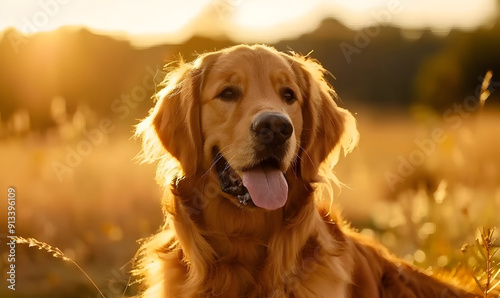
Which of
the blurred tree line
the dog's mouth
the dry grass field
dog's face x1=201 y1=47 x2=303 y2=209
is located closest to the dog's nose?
dog's face x1=201 y1=47 x2=303 y2=209

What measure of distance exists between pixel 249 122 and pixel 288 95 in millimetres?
477

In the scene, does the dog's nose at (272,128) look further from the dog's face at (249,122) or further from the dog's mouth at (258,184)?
the dog's mouth at (258,184)

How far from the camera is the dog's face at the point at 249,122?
2.96 meters

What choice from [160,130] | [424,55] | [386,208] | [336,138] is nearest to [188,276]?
[160,130]

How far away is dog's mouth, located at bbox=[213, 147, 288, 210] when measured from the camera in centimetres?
296

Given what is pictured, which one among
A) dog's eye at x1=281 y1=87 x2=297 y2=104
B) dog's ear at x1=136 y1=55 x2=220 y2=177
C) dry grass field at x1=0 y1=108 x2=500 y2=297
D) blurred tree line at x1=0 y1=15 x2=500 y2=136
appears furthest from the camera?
blurred tree line at x1=0 y1=15 x2=500 y2=136

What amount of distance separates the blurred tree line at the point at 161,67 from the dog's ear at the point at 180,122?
1.03 feet

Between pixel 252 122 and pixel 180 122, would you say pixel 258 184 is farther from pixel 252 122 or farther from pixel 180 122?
pixel 180 122

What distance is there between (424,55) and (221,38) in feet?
40.4

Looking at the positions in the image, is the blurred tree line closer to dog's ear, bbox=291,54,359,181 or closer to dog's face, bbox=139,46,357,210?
dog's ear, bbox=291,54,359,181

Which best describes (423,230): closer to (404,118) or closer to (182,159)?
(182,159)

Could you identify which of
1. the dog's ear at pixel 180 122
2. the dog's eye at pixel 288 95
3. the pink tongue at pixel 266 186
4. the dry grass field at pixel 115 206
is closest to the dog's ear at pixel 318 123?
the dog's eye at pixel 288 95

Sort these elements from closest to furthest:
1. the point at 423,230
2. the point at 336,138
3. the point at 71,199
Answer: the point at 336,138
the point at 423,230
the point at 71,199

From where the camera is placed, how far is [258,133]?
292 centimetres
